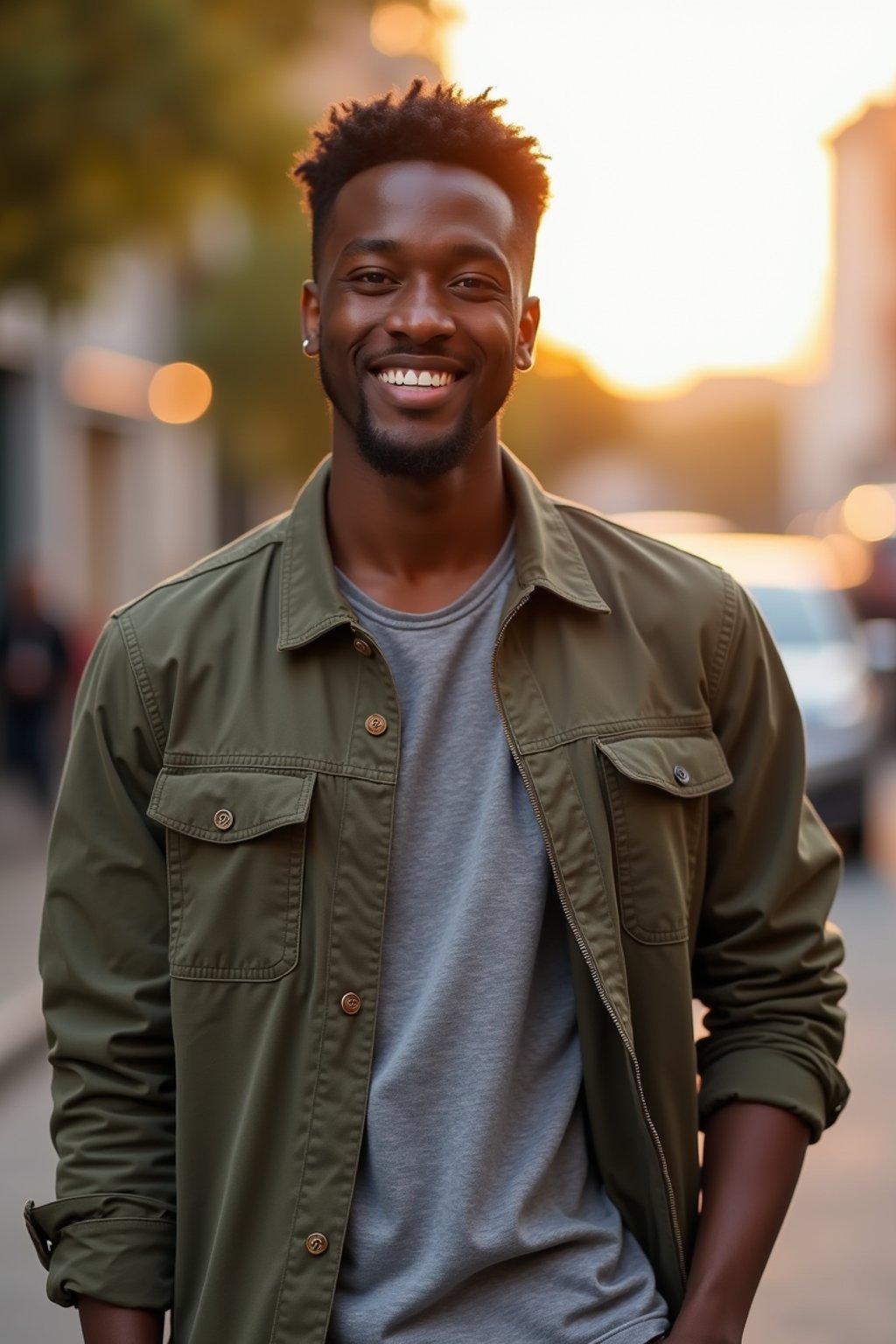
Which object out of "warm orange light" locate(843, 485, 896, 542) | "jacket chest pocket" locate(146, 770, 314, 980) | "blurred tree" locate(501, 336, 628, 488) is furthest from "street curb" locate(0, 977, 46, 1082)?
"blurred tree" locate(501, 336, 628, 488)

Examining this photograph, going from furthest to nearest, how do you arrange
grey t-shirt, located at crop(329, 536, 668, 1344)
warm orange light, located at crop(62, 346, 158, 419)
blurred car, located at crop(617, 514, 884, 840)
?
warm orange light, located at crop(62, 346, 158, 419) < blurred car, located at crop(617, 514, 884, 840) < grey t-shirt, located at crop(329, 536, 668, 1344)

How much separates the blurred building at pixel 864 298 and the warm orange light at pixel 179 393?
1602 inches

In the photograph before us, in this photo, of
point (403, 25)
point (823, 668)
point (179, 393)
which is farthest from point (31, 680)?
point (179, 393)

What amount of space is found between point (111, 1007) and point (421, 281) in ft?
3.16

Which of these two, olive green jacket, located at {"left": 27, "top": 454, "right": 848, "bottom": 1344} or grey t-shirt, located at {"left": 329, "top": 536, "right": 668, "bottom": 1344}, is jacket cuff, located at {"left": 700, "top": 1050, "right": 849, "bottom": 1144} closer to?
olive green jacket, located at {"left": 27, "top": 454, "right": 848, "bottom": 1344}

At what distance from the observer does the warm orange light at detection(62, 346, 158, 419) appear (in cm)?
2297

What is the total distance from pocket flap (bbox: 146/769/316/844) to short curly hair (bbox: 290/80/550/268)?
0.72 meters

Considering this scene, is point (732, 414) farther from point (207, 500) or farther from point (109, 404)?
point (109, 404)

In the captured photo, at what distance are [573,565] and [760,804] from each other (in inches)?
15.3

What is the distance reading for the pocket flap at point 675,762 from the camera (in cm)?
232

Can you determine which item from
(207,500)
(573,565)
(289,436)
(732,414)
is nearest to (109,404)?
(289,436)

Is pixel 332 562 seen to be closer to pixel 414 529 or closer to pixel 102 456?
pixel 414 529

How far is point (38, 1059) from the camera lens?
25.7 feet

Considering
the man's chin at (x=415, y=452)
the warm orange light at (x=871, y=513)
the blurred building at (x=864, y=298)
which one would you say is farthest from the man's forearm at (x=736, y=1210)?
the blurred building at (x=864, y=298)
